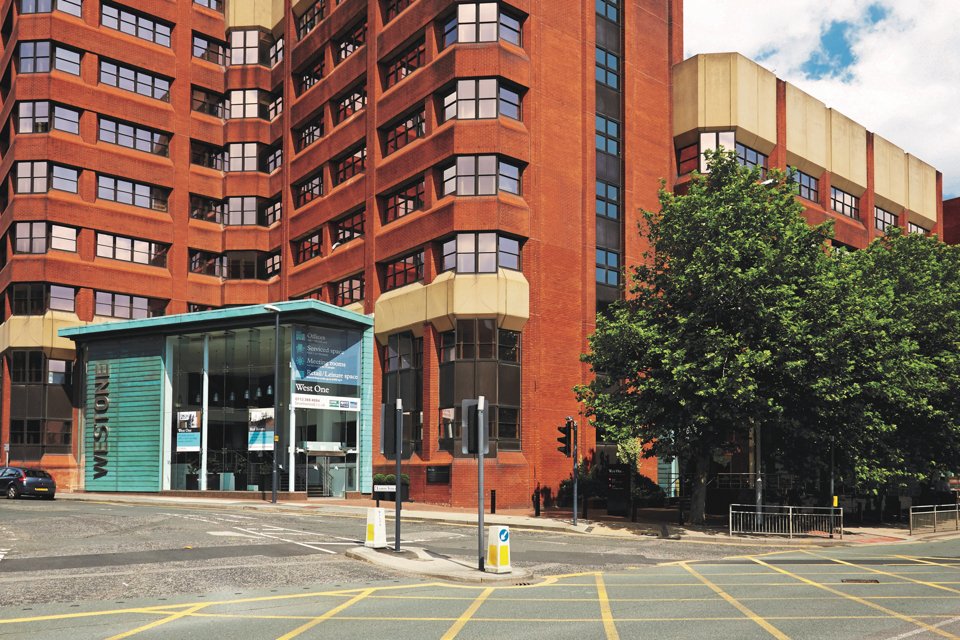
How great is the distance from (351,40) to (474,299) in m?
21.8

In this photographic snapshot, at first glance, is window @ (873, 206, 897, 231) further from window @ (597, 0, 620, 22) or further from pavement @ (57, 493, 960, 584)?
pavement @ (57, 493, 960, 584)

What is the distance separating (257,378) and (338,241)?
11.1 m

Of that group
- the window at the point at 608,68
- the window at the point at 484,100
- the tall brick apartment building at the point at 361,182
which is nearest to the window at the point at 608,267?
the tall brick apartment building at the point at 361,182

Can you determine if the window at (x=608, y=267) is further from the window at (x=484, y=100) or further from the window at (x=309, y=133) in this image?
the window at (x=309, y=133)

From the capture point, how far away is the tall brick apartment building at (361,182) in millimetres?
43031

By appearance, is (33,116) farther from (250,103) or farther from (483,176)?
(483,176)

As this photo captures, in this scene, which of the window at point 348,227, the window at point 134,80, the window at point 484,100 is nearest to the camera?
the window at point 484,100

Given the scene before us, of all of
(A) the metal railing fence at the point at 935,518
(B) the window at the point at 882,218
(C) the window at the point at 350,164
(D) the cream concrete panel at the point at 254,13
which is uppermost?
(D) the cream concrete panel at the point at 254,13

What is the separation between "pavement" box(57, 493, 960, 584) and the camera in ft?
59.4

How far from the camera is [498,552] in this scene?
1738cm

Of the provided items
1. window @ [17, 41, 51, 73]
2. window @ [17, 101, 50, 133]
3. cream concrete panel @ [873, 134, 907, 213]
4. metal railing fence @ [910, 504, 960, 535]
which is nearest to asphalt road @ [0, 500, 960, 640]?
metal railing fence @ [910, 504, 960, 535]

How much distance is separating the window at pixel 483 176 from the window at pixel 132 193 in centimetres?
2680

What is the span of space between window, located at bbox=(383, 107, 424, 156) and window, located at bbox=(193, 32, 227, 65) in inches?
865

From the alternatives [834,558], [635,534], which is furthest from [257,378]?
[834,558]
